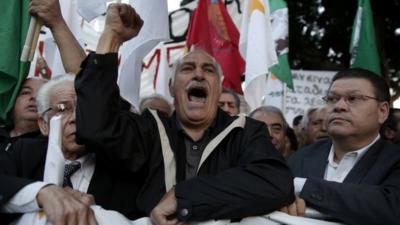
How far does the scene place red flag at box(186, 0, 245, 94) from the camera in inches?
235

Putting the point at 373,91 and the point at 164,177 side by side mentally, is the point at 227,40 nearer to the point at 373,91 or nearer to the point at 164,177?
the point at 373,91

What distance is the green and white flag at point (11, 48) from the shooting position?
378 cm

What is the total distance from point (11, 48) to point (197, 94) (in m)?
1.14

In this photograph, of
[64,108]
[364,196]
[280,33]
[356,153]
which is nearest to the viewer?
[364,196]

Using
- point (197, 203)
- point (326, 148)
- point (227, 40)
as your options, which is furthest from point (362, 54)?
point (197, 203)

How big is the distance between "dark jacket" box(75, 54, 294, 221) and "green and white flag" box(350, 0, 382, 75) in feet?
12.4

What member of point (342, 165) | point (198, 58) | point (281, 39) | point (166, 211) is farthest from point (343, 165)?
point (281, 39)

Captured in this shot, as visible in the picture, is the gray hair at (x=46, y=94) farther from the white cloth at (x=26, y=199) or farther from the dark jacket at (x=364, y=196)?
the dark jacket at (x=364, y=196)

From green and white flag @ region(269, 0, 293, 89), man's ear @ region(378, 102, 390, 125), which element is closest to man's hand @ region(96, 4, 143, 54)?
man's ear @ region(378, 102, 390, 125)

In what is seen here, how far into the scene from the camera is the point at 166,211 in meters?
2.78

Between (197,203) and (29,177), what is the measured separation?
2.62 feet

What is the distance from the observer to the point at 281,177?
2914 millimetres

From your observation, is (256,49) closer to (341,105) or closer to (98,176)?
(341,105)

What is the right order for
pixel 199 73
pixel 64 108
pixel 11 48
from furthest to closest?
pixel 11 48 < pixel 199 73 < pixel 64 108
